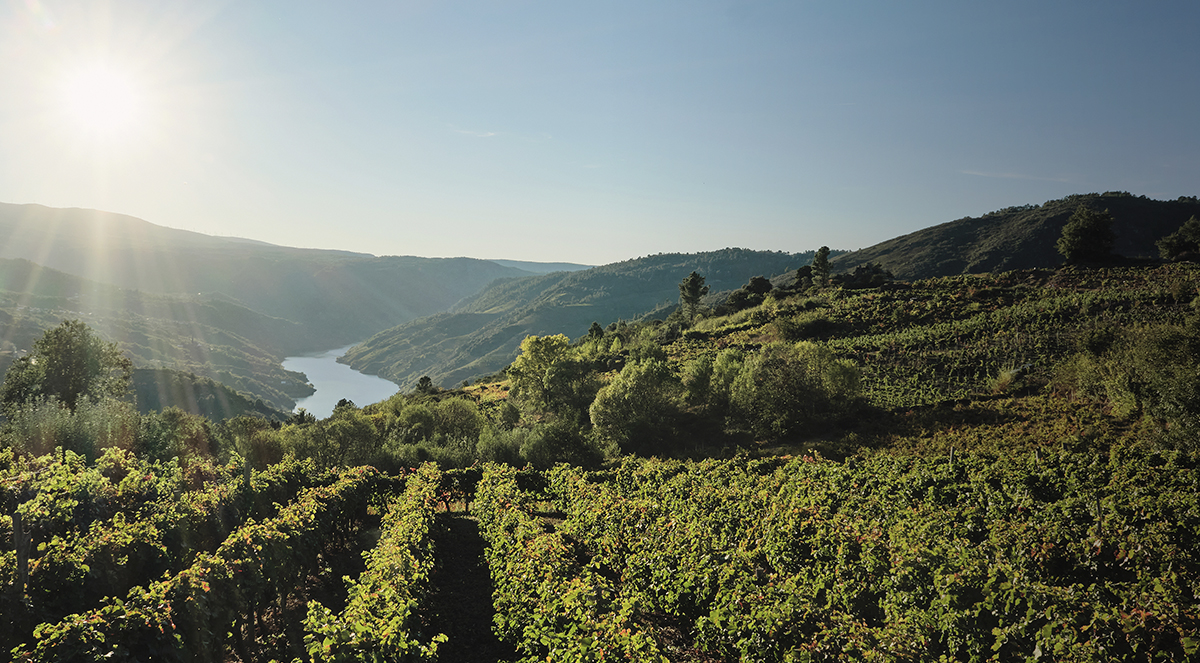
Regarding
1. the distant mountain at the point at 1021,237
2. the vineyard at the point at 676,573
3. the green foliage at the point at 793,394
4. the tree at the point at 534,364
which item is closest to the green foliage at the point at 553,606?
the vineyard at the point at 676,573

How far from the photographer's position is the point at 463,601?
13281mm

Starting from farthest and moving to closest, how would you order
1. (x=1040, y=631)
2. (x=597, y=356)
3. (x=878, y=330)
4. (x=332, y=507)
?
(x=597, y=356) < (x=878, y=330) < (x=332, y=507) < (x=1040, y=631)

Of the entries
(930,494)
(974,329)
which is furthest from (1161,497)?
(974,329)

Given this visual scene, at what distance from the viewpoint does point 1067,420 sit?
2914 cm

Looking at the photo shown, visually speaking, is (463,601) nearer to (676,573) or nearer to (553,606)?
(553,606)

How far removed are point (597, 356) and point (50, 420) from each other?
5124 centimetres

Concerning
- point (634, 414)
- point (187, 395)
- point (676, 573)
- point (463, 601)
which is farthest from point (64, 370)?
point (187, 395)

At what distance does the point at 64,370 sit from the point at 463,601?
5792 centimetres

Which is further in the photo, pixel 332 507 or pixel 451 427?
pixel 451 427

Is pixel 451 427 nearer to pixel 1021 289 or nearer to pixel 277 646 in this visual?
pixel 277 646

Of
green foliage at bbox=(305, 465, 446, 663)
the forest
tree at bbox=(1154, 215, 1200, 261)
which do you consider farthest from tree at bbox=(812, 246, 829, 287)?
green foliage at bbox=(305, 465, 446, 663)

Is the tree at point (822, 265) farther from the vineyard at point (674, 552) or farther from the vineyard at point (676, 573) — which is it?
the vineyard at point (676, 573)

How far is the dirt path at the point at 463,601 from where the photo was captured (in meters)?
10.9

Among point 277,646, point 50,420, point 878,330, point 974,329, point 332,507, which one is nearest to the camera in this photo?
point 277,646
